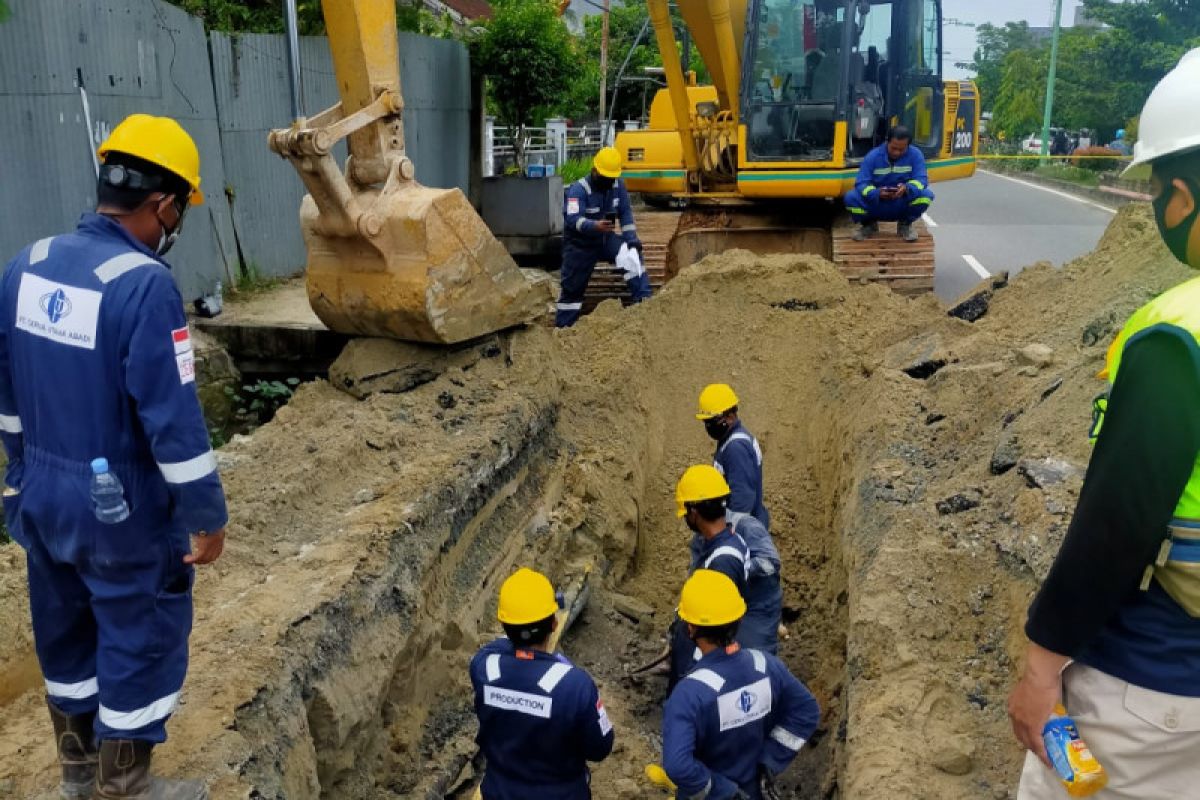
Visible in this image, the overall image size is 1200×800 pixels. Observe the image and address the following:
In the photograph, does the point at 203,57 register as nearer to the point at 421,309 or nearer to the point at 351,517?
the point at 421,309

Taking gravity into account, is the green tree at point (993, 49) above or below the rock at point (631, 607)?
above

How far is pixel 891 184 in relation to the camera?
1033cm

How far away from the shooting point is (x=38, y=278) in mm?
2932

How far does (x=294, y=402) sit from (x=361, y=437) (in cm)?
89

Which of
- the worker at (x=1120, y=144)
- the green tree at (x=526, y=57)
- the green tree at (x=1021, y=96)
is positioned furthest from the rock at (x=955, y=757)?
the green tree at (x=1021, y=96)

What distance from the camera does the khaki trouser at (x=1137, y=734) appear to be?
2.16 metres

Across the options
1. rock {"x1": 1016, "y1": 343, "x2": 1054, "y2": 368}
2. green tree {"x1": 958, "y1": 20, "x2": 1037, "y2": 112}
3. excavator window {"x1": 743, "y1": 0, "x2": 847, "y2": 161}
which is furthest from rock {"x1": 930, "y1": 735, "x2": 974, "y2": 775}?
green tree {"x1": 958, "y1": 20, "x2": 1037, "y2": 112}

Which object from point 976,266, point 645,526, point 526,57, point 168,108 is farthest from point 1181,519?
point 526,57

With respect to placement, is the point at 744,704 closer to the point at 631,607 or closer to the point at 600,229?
the point at 631,607

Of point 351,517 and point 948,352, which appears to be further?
point 948,352

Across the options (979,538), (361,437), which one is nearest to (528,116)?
(361,437)

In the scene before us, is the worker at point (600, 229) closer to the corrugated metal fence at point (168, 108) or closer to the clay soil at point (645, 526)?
the clay soil at point (645, 526)

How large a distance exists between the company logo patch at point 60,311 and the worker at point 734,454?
386 cm

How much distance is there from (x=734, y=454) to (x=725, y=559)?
41.9 inches
